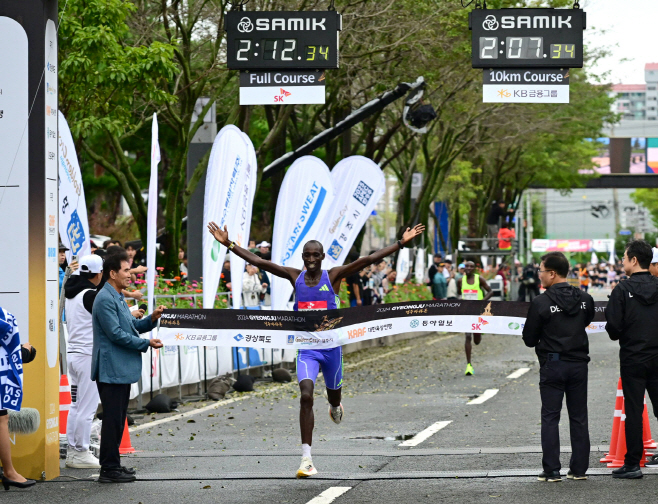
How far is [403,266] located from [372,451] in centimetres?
2339

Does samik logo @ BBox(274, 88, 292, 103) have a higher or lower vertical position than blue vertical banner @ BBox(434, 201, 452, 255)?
higher

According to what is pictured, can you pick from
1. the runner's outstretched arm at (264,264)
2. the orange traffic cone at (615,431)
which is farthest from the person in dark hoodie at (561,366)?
the runner's outstretched arm at (264,264)

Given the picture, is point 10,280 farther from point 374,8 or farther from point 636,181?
point 636,181

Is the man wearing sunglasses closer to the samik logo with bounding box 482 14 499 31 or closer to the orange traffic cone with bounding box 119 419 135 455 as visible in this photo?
the orange traffic cone with bounding box 119 419 135 455

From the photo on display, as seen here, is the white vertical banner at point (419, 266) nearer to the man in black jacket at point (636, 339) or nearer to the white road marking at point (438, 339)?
the white road marking at point (438, 339)

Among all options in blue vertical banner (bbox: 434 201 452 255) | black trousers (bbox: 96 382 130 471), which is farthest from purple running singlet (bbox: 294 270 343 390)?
blue vertical banner (bbox: 434 201 452 255)

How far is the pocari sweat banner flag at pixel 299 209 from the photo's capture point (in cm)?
1725

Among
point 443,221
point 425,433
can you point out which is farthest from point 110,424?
point 443,221

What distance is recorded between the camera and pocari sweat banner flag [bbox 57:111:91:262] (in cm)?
1288

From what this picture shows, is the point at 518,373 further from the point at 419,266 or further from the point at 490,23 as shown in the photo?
the point at 419,266

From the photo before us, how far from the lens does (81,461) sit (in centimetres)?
955

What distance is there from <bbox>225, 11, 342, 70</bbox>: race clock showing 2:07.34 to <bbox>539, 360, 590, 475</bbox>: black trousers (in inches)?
307

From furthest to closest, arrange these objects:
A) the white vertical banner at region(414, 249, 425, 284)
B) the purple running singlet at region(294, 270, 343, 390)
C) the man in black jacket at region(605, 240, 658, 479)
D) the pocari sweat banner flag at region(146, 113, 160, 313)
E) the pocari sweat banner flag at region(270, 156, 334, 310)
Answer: the white vertical banner at region(414, 249, 425, 284) < the pocari sweat banner flag at region(270, 156, 334, 310) < the pocari sweat banner flag at region(146, 113, 160, 313) < the purple running singlet at region(294, 270, 343, 390) < the man in black jacket at region(605, 240, 658, 479)

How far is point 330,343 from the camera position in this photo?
941cm
